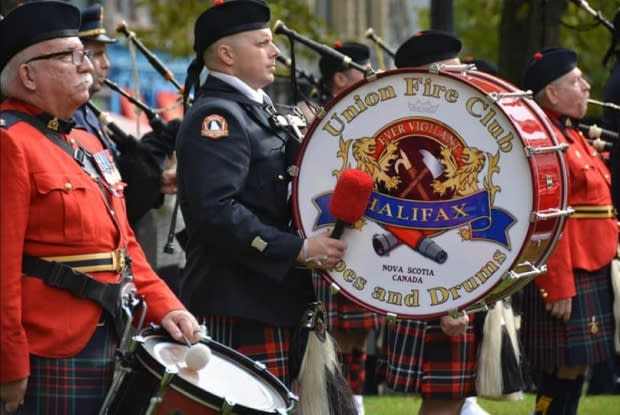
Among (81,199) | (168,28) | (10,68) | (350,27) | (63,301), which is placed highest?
(10,68)

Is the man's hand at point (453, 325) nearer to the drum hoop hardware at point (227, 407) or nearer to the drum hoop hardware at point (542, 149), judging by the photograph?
the drum hoop hardware at point (542, 149)

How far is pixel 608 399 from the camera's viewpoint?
8.69 metres

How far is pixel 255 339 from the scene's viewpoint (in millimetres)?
5129

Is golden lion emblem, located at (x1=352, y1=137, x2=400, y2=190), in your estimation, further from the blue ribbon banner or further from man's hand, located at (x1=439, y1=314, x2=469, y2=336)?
man's hand, located at (x1=439, y1=314, x2=469, y2=336)

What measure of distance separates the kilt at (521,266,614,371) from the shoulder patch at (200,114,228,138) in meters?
2.52

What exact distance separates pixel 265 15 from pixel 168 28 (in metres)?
9.95

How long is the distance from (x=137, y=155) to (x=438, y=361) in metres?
1.93

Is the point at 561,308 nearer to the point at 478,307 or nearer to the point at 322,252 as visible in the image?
the point at 478,307

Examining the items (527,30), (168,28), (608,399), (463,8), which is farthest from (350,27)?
(608,399)

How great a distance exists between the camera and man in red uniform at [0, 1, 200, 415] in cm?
416

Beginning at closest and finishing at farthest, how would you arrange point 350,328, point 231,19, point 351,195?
point 351,195
point 231,19
point 350,328

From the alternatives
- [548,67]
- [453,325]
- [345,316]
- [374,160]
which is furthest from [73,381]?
[345,316]

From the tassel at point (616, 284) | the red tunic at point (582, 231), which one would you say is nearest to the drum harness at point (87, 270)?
the red tunic at point (582, 231)

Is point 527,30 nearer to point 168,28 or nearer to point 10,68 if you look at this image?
point 168,28
